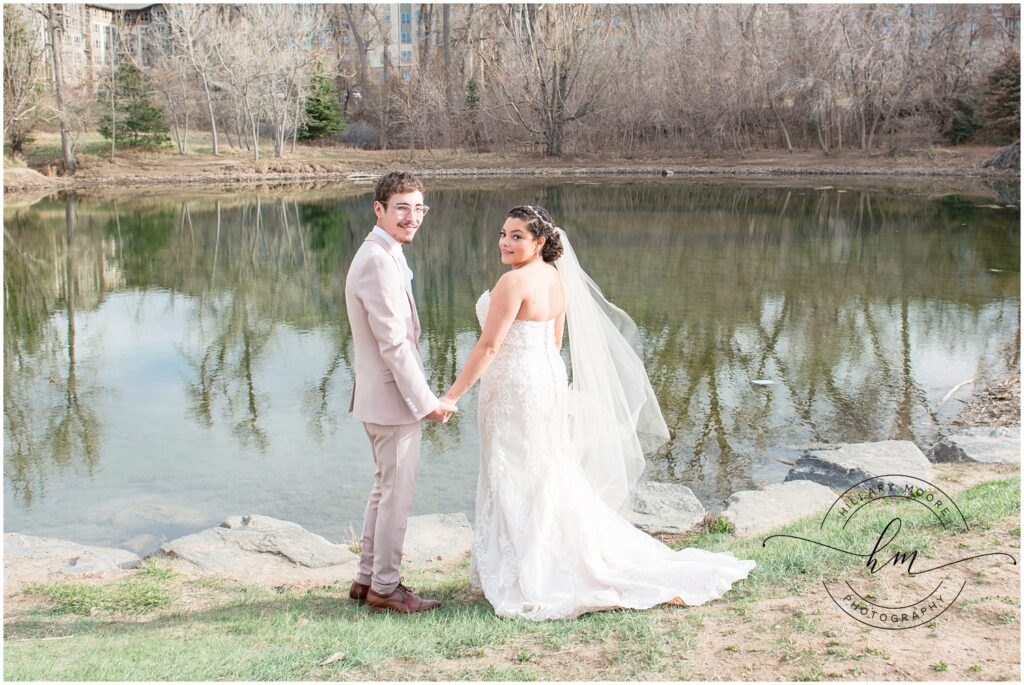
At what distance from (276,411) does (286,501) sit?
237 centimetres

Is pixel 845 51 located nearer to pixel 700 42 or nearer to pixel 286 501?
pixel 700 42

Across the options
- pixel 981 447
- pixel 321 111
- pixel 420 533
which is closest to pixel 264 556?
pixel 420 533

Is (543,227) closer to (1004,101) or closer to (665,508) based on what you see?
(665,508)

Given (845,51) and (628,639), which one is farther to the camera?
(845,51)

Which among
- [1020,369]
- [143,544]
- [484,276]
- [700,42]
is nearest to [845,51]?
[700,42]

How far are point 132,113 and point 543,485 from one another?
42775mm

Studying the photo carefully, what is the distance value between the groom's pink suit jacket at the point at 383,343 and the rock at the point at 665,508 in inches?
98.1

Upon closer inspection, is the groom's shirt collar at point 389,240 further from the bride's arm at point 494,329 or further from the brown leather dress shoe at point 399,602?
the brown leather dress shoe at point 399,602

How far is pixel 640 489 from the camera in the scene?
257 inches

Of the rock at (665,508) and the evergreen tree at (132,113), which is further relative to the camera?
the evergreen tree at (132,113)

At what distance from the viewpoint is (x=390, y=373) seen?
4.01 m

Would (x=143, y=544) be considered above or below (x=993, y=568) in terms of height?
below

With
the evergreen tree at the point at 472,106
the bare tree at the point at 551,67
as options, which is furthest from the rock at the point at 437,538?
the evergreen tree at the point at 472,106

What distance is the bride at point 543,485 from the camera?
4074mm
